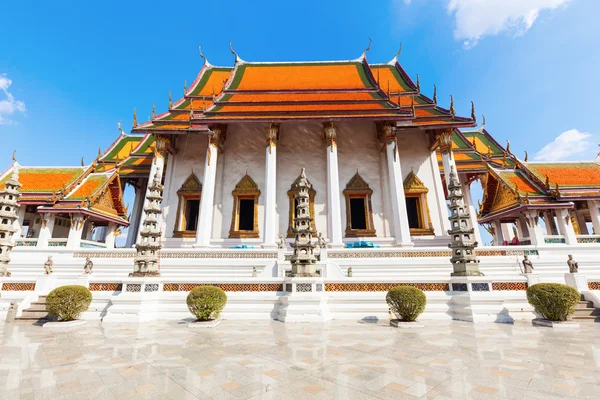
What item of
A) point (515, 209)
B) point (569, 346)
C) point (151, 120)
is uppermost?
point (151, 120)

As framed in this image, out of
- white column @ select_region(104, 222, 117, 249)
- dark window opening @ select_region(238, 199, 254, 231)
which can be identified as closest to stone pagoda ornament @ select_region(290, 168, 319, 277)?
dark window opening @ select_region(238, 199, 254, 231)

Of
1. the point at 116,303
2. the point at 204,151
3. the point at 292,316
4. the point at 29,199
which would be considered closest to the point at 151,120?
the point at 204,151

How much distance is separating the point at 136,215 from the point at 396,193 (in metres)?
16.3

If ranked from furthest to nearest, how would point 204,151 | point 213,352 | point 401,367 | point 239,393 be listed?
point 204,151, point 213,352, point 401,367, point 239,393

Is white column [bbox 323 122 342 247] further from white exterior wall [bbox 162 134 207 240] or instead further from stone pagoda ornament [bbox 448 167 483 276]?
white exterior wall [bbox 162 134 207 240]

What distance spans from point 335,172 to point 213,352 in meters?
11.6

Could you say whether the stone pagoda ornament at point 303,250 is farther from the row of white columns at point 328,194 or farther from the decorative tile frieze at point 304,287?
the row of white columns at point 328,194

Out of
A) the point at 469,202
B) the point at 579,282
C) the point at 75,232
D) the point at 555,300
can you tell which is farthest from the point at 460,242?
the point at 75,232

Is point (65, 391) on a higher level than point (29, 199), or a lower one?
lower

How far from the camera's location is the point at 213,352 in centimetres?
448

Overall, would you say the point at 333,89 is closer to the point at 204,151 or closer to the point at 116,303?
the point at 204,151

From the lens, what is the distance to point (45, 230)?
13.8 metres

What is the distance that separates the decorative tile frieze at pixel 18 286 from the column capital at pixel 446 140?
1831cm

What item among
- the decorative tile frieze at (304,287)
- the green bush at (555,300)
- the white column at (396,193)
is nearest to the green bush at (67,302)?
the decorative tile frieze at (304,287)
